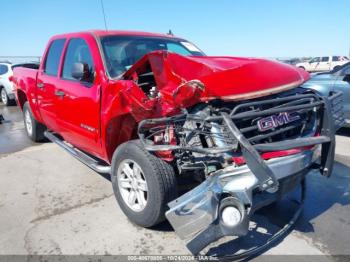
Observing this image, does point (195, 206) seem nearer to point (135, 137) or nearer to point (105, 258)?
point (105, 258)

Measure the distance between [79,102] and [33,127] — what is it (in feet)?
9.13

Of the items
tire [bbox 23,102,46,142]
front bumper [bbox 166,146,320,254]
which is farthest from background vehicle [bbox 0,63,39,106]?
front bumper [bbox 166,146,320,254]

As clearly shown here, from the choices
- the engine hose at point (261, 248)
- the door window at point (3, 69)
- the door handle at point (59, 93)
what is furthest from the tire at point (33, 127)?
the door window at point (3, 69)

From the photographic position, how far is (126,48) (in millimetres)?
3908

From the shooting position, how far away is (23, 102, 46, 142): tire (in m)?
6.13

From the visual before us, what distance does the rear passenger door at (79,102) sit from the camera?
11.9 feet

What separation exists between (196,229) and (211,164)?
1.67 feet

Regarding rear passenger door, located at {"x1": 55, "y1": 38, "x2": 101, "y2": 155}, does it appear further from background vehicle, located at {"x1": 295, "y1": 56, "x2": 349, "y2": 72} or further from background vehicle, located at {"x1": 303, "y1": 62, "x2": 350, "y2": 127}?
background vehicle, located at {"x1": 295, "y1": 56, "x2": 349, "y2": 72}

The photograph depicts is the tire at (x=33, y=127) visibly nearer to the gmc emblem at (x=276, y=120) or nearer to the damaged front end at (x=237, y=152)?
the damaged front end at (x=237, y=152)

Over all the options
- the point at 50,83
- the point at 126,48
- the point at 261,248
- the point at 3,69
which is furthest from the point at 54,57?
the point at 3,69

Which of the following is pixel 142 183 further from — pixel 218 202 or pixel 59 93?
pixel 59 93

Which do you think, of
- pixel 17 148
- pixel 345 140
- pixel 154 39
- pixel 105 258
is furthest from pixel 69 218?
pixel 345 140

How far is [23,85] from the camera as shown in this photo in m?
5.94

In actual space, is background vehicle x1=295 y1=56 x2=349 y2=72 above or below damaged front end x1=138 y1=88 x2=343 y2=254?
below
